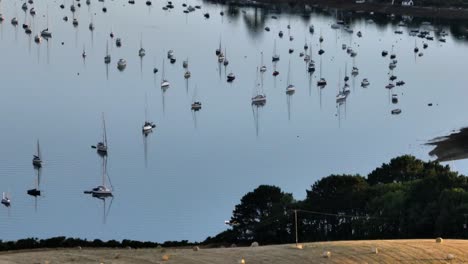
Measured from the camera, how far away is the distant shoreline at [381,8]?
10371 centimetres

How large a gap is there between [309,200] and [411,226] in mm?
4556

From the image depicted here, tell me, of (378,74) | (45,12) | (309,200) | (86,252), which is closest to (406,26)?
(378,74)

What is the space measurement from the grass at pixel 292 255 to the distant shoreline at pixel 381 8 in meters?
80.5

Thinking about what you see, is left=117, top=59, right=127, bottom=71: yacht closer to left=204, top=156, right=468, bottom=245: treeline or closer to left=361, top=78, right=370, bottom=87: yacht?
left=361, top=78, right=370, bottom=87: yacht

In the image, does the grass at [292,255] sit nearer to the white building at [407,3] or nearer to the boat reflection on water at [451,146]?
the boat reflection on water at [451,146]

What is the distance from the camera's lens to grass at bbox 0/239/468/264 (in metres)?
23.0

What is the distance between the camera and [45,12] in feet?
304

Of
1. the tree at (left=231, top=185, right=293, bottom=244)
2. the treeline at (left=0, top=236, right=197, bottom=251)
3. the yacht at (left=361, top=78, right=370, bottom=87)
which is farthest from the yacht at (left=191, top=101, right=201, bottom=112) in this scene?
the treeline at (left=0, top=236, right=197, bottom=251)

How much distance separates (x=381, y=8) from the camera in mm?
106562

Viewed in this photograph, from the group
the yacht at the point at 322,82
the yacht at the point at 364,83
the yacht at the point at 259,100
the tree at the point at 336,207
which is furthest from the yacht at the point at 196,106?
the tree at the point at 336,207

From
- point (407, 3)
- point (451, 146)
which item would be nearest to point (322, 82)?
point (451, 146)

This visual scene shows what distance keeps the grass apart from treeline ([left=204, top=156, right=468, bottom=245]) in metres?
8.48

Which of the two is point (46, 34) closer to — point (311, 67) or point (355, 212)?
point (311, 67)

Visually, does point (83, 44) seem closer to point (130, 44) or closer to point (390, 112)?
point (130, 44)
